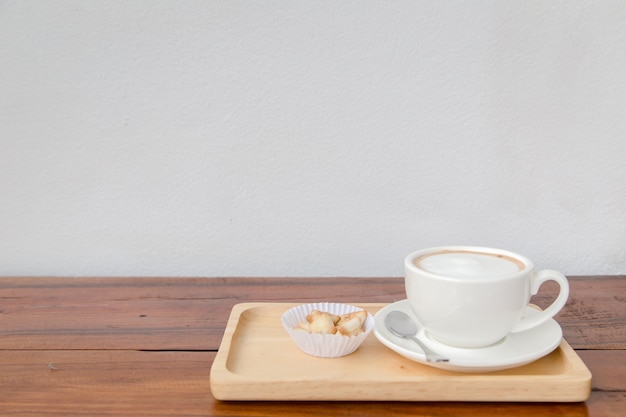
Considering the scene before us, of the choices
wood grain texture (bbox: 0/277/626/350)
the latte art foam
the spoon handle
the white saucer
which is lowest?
wood grain texture (bbox: 0/277/626/350)

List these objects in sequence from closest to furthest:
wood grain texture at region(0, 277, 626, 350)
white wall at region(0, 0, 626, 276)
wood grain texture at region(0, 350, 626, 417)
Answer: wood grain texture at region(0, 350, 626, 417) → wood grain texture at region(0, 277, 626, 350) → white wall at region(0, 0, 626, 276)

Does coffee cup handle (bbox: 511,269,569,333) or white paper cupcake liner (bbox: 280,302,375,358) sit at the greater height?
coffee cup handle (bbox: 511,269,569,333)

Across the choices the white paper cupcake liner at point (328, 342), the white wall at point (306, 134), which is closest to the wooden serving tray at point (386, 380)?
the white paper cupcake liner at point (328, 342)

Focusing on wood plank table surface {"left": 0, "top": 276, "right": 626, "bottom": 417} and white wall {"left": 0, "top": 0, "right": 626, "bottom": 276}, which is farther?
white wall {"left": 0, "top": 0, "right": 626, "bottom": 276}

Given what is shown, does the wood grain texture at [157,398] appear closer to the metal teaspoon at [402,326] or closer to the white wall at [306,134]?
the metal teaspoon at [402,326]

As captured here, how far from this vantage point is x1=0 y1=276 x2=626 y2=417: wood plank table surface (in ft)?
1.74

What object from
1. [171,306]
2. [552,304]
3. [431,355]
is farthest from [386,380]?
[171,306]

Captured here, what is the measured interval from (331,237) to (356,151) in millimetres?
149

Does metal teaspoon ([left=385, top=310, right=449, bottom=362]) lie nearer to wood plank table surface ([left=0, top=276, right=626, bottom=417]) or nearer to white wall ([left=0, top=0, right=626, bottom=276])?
wood plank table surface ([left=0, top=276, right=626, bottom=417])

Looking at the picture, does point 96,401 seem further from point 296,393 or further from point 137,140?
point 137,140

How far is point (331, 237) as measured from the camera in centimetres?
93

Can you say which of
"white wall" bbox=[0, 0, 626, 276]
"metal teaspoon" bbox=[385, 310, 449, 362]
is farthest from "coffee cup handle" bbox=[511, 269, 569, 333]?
"white wall" bbox=[0, 0, 626, 276]

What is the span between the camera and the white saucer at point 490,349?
21.4 inches

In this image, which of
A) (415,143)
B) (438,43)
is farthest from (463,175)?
(438,43)
